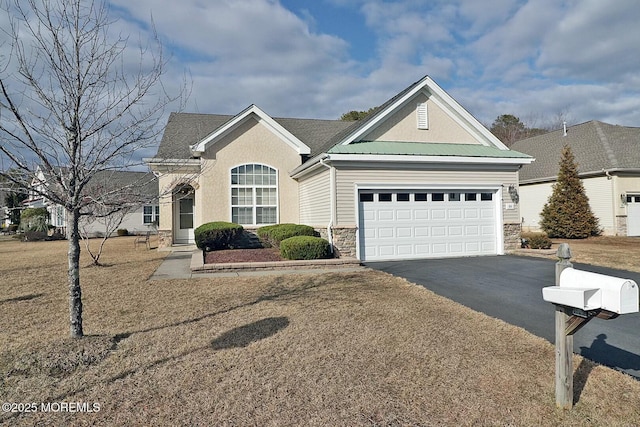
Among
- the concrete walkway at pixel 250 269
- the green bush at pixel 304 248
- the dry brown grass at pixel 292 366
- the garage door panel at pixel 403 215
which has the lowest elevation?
the dry brown grass at pixel 292 366

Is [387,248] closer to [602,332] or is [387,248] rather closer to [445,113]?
[445,113]

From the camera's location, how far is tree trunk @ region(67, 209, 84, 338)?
462cm

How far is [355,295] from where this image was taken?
7.49 m

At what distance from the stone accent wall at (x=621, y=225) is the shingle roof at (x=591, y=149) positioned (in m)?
2.61

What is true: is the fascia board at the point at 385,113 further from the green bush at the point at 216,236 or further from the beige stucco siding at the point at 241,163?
the green bush at the point at 216,236

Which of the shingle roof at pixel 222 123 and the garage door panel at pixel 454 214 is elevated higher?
the shingle roof at pixel 222 123

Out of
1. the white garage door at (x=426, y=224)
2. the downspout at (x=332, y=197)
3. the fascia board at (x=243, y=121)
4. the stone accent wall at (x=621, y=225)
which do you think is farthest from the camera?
the stone accent wall at (x=621, y=225)

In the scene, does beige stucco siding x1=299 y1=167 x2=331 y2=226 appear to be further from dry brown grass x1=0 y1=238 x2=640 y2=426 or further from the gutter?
the gutter

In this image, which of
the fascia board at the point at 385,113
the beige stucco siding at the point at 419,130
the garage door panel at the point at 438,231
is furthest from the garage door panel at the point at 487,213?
the fascia board at the point at 385,113

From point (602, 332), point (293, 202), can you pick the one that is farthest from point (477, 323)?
point (293, 202)

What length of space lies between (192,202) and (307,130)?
282 inches

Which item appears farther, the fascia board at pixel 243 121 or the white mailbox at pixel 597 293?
the fascia board at pixel 243 121

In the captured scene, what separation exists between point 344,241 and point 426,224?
2923mm

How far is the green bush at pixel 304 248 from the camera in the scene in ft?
36.3
